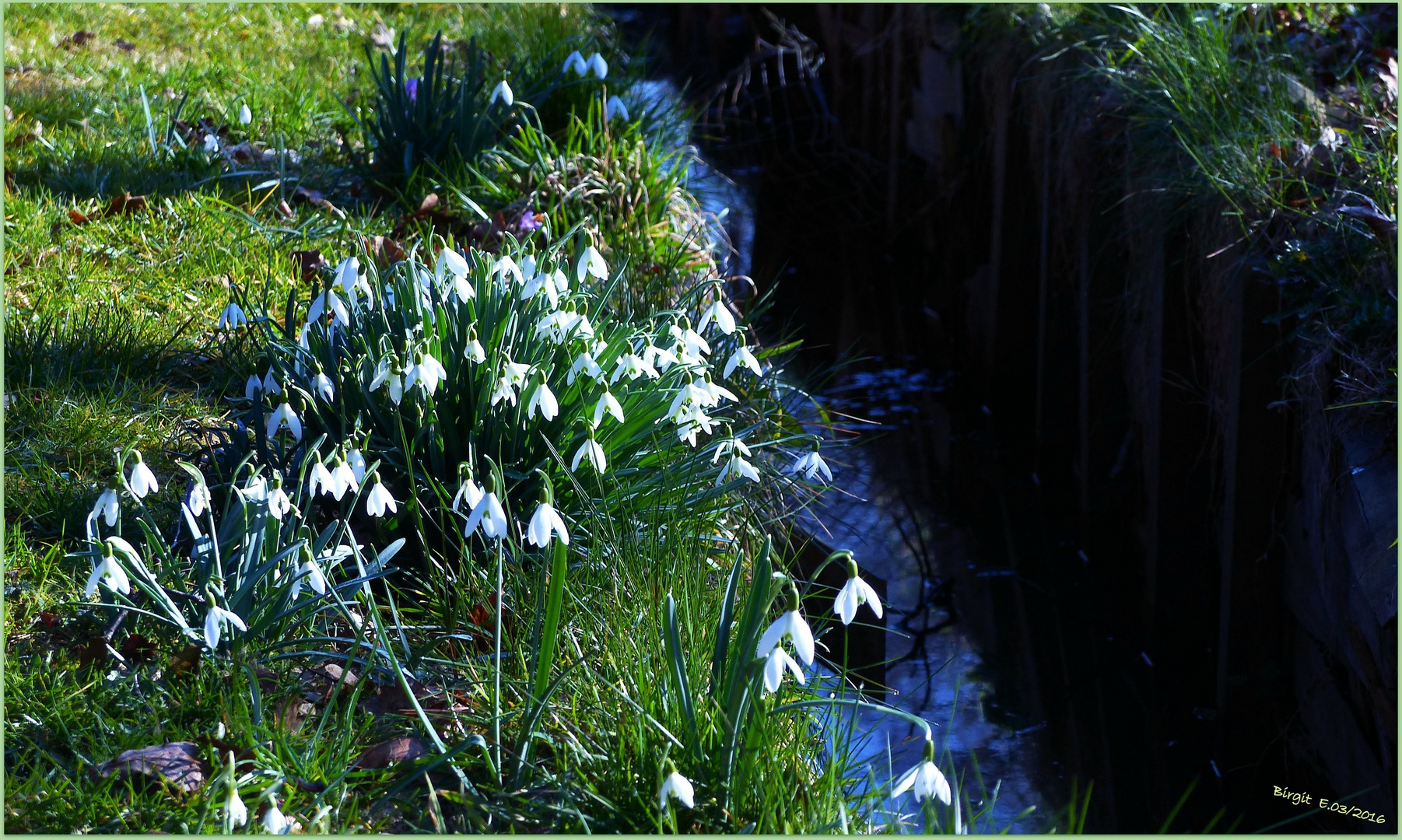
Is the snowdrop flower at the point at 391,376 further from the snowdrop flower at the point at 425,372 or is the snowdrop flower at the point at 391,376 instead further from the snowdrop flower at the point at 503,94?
the snowdrop flower at the point at 503,94

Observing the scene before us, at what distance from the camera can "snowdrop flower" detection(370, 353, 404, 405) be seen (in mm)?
2570

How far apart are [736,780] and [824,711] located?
0.79 metres

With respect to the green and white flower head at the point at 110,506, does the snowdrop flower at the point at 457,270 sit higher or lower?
higher

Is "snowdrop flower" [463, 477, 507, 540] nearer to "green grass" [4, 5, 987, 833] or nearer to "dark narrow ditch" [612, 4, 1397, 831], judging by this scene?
"green grass" [4, 5, 987, 833]

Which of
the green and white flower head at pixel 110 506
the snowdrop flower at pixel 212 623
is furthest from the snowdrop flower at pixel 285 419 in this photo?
the snowdrop flower at pixel 212 623

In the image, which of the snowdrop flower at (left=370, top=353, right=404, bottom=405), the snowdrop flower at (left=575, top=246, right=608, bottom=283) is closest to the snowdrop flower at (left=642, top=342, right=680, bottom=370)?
the snowdrop flower at (left=575, top=246, right=608, bottom=283)

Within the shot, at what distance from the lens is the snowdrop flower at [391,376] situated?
2570mm

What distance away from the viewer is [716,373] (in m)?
4.04

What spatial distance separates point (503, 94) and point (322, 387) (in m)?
2.06

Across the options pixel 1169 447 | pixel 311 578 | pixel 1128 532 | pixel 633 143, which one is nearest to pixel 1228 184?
pixel 1169 447

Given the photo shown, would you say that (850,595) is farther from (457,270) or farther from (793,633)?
(457,270)

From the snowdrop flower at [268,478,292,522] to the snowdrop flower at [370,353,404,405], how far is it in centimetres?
37

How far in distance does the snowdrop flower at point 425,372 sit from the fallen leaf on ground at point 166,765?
0.87 metres

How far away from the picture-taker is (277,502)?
225cm
